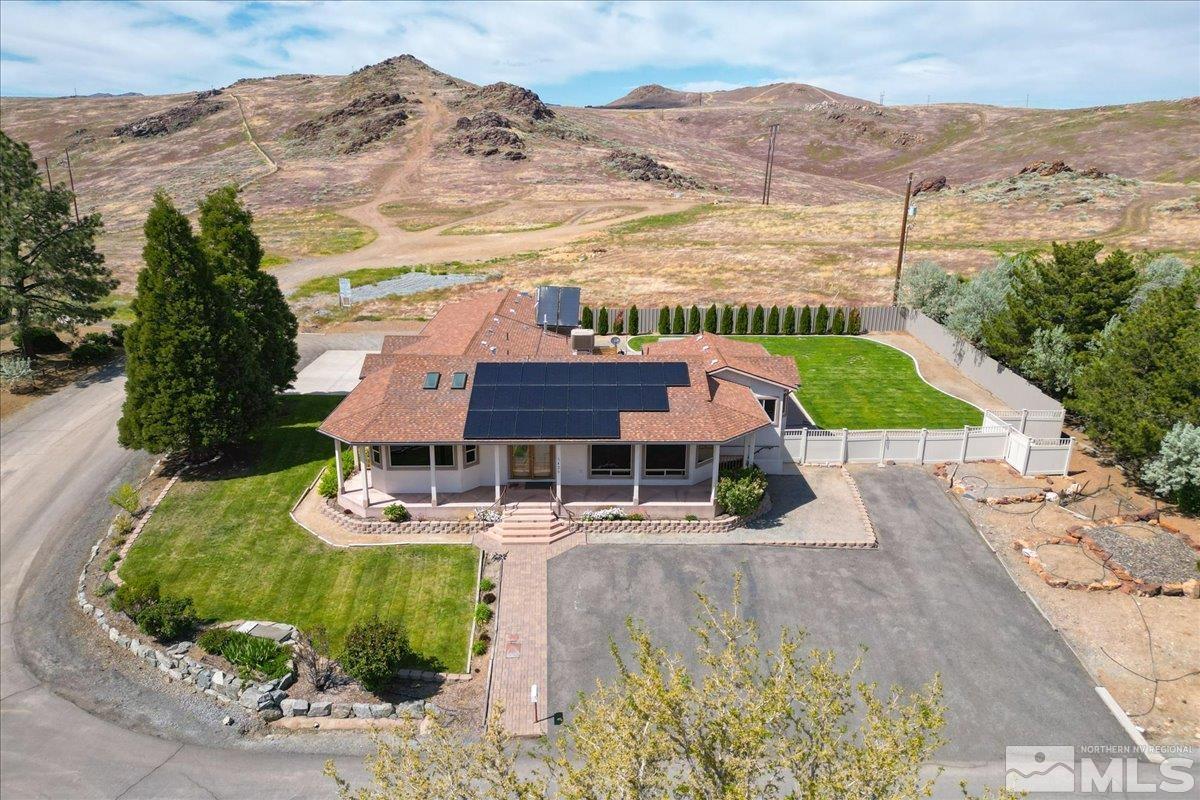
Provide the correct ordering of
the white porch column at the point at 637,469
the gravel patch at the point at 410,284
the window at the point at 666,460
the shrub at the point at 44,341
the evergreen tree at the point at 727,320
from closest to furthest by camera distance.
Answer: the white porch column at the point at 637,469 → the window at the point at 666,460 → the shrub at the point at 44,341 → the evergreen tree at the point at 727,320 → the gravel patch at the point at 410,284

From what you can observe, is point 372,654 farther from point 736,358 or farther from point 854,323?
point 854,323

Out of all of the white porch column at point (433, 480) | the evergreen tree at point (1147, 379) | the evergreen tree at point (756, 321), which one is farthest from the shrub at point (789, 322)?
the white porch column at point (433, 480)

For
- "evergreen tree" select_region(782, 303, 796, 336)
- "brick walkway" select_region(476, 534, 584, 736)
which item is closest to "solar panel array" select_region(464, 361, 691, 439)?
"brick walkway" select_region(476, 534, 584, 736)

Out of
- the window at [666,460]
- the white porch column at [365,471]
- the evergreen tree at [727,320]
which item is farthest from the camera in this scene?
the evergreen tree at [727,320]

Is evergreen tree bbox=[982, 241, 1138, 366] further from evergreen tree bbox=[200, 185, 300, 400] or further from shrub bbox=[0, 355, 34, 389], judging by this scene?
shrub bbox=[0, 355, 34, 389]

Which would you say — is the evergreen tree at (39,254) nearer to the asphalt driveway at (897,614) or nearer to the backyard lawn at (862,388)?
the backyard lawn at (862,388)

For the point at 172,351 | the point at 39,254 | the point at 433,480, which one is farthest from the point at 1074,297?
the point at 39,254

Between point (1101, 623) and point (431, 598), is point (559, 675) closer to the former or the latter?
point (431, 598)

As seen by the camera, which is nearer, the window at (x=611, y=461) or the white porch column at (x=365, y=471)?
the white porch column at (x=365, y=471)
